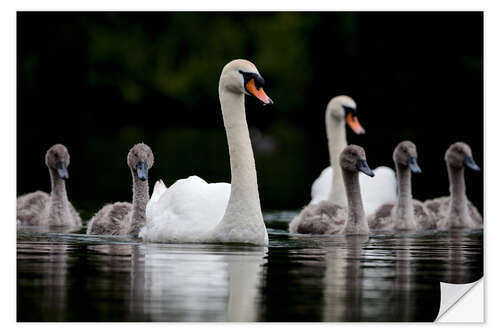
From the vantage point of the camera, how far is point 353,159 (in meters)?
14.5

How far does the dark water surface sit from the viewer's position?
920 cm

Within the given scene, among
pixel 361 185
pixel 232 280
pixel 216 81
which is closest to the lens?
pixel 232 280

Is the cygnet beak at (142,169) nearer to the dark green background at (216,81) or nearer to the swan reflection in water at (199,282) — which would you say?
the swan reflection in water at (199,282)

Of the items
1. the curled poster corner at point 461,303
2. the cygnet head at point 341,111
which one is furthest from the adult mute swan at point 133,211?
the cygnet head at point 341,111

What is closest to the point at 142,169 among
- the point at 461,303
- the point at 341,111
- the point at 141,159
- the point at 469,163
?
the point at 141,159

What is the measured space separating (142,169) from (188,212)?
1.22m

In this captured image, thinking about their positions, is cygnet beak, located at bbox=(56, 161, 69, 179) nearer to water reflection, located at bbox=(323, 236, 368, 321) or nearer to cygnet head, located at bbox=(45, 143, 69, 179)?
cygnet head, located at bbox=(45, 143, 69, 179)

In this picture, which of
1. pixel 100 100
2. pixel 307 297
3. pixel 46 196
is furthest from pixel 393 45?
pixel 307 297

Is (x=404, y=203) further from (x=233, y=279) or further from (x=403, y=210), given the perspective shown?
(x=233, y=279)

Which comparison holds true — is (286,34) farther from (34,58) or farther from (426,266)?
(426,266)

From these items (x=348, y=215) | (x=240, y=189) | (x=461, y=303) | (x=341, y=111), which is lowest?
(x=461, y=303)

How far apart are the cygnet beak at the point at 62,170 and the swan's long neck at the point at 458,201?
4716 millimetres
